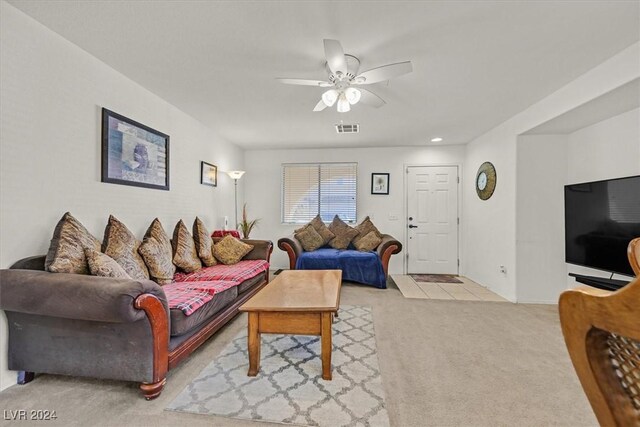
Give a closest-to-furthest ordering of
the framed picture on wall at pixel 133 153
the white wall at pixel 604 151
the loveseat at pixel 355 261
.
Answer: the framed picture on wall at pixel 133 153
the white wall at pixel 604 151
the loveseat at pixel 355 261

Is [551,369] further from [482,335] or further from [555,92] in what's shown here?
[555,92]

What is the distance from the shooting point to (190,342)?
1.99 metres

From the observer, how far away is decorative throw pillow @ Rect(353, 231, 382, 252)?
4.55 m

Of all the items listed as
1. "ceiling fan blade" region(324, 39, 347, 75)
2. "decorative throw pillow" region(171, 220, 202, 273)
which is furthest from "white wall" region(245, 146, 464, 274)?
"ceiling fan blade" region(324, 39, 347, 75)

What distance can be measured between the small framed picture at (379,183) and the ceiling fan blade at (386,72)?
10.3 feet

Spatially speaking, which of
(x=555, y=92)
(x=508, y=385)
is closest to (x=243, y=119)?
(x=555, y=92)

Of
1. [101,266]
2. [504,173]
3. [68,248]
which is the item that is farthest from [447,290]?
[68,248]

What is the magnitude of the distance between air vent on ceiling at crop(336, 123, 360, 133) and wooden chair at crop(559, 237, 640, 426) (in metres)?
3.69

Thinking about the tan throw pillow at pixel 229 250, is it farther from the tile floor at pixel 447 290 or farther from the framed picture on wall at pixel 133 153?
the tile floor at pixel 447 290

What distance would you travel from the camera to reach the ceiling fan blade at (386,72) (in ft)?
6.31

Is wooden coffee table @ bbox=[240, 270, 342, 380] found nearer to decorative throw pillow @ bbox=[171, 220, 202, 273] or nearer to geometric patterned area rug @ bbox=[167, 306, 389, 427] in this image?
geometric patterned area rug @ bbox=[167, 306, 389, 427]

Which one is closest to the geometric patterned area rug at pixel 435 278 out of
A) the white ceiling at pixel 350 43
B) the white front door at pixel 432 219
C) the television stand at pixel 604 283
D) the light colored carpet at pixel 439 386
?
the white front door at pixel 432 219

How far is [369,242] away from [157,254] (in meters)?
3.14

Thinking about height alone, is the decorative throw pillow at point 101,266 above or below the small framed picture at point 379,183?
below
